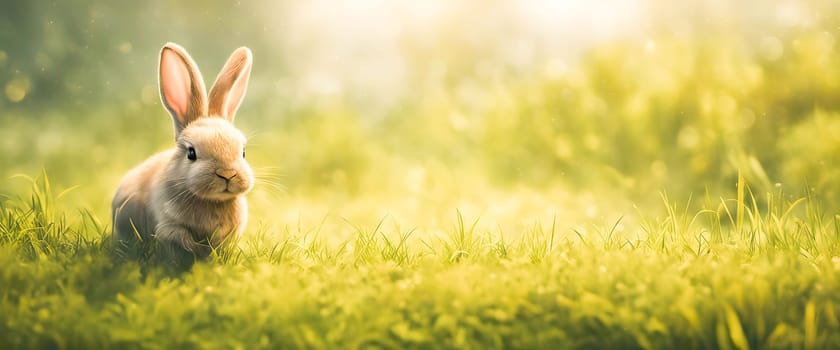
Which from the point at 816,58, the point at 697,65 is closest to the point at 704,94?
the point at 697,65

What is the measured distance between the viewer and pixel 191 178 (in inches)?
139

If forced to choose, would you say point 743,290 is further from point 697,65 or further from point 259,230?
point 697,65

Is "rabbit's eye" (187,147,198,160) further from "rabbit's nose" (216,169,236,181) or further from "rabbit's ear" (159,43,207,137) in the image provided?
"rabbit's ear" (159,43,207,137)

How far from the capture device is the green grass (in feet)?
9.68

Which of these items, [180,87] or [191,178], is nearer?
[191,178]

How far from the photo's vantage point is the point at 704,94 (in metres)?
6.23

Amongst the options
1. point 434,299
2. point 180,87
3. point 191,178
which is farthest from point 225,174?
point 434,299

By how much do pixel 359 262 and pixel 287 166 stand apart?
272cm

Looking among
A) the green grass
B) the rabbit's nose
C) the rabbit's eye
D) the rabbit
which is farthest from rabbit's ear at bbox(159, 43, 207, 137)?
the green grass

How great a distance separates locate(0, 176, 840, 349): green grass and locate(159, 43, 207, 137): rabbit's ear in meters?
0.71

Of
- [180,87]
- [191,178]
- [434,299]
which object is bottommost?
[434,299]

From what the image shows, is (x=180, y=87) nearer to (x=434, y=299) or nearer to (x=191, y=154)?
(x=191, y=154)

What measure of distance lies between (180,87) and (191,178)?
0.53 m

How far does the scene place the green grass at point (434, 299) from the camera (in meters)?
2.95
